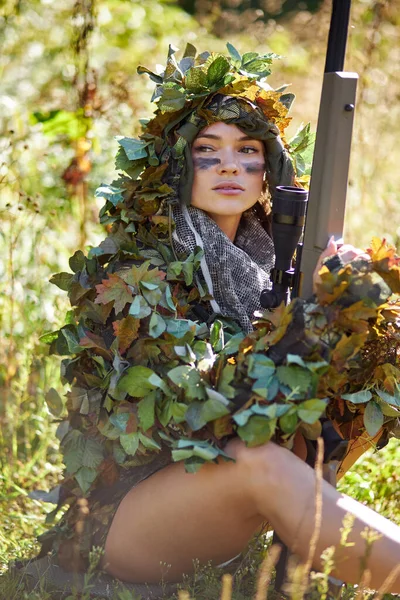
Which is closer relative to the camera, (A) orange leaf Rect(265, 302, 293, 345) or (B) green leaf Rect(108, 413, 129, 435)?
(A) orange leaf Rect(265, 302, 293, 345)

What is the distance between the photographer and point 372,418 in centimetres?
201

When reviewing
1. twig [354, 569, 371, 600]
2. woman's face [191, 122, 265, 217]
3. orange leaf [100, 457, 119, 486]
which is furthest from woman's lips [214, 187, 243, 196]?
twig [354, 569, 371, 600]

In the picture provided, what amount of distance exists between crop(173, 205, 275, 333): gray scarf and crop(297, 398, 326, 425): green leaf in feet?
1.45

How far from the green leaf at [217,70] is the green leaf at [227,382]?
0.79 metres

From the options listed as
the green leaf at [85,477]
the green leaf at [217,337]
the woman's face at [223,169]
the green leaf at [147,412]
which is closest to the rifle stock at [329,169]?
the green leaf at [217,337]

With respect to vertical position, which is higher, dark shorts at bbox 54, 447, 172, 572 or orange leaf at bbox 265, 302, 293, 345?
orange leaf at bbox 265, 302, 293, 345

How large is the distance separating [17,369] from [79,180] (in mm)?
836

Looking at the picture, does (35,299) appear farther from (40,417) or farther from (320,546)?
(320,546)

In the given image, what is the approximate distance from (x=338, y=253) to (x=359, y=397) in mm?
368

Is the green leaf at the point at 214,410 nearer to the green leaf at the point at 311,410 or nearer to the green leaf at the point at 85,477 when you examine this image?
the green leaf at the point at 311,410

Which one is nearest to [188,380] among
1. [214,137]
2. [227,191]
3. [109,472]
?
[109,472]

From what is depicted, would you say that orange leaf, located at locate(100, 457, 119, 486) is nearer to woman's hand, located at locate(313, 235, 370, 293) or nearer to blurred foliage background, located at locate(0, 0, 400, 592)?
blurred foliage background, located at locate(0, 0, 400, 592)

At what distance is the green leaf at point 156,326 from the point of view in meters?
1.92

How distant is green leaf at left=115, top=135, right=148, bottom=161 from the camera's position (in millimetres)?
2160
